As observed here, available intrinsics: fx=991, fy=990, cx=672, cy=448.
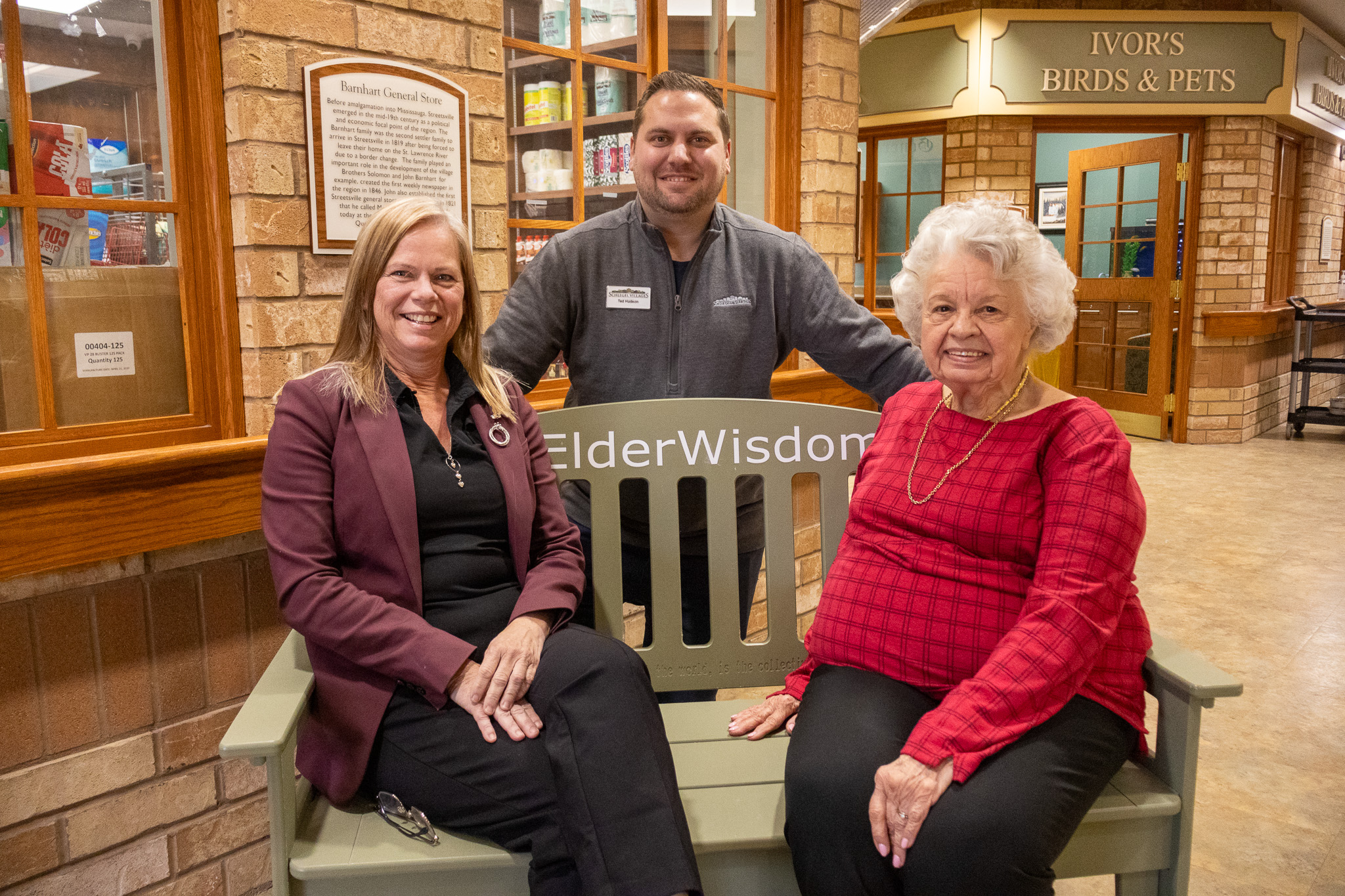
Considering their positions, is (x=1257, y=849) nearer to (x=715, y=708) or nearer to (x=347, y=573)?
(x=715, y=708)

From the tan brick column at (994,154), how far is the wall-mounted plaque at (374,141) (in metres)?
5.76

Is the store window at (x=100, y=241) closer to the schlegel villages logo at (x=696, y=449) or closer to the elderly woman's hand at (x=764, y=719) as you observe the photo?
the schlegel villages logo at (x=696, y=449)

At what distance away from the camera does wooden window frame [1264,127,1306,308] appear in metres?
8.23

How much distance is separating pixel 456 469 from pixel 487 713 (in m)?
0.39

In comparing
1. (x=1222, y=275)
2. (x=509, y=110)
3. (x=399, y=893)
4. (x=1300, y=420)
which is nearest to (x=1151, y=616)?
(x=509, y=110)

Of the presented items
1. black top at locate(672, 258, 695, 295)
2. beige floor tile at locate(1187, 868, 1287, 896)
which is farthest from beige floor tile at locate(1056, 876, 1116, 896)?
black top at locate(672, 258, 695, 295)

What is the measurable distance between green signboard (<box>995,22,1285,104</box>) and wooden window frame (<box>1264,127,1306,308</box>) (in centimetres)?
100

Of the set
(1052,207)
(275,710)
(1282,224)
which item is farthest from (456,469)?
(1282,224)

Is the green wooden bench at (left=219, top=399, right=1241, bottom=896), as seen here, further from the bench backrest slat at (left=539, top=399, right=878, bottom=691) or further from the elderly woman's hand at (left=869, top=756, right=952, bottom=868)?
the elderly woman's hand at (left=869, top=756, right=952, bottom=868)

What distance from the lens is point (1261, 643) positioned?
3684 millimetres

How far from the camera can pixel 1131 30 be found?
7301 mm

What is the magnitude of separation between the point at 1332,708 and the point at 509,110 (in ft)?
10.3

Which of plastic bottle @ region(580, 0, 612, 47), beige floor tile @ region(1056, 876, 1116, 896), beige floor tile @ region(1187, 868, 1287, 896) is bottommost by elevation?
beige floor tile @ region(1056, 876, 1116, 896)

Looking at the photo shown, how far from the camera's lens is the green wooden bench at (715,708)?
1406 mm
